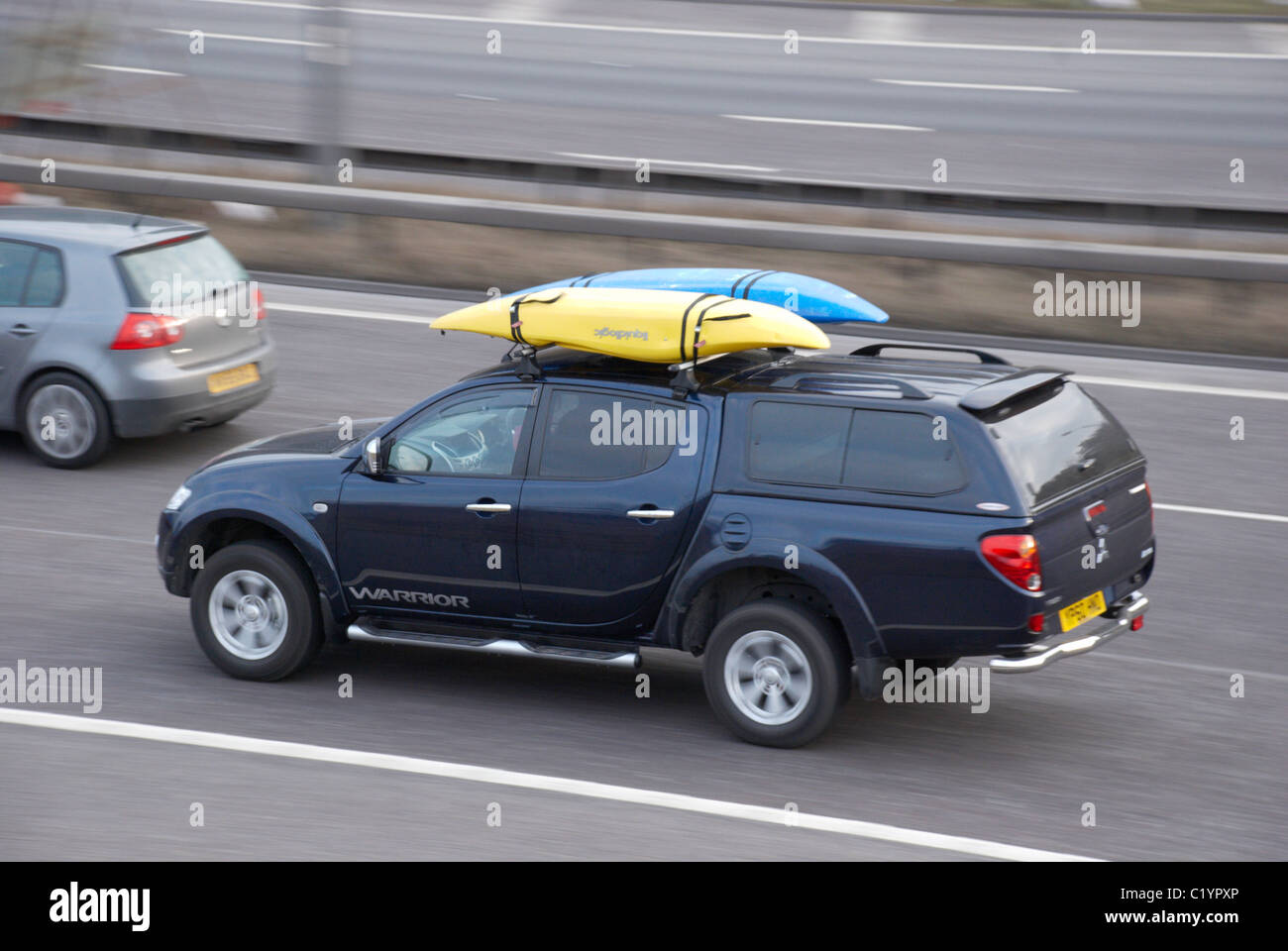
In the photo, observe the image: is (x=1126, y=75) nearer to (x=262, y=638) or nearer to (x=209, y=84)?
(x=209, y=84)

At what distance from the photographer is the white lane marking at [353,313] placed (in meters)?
15.4

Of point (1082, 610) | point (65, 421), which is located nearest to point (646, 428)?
point (1082, 610)

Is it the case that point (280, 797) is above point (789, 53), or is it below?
below

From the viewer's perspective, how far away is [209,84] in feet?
87.2

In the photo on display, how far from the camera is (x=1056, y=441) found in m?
7.28

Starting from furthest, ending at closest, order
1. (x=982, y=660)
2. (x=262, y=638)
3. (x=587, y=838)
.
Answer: (x=982, y=660), (x=262, y=638), (x=587, y=838)

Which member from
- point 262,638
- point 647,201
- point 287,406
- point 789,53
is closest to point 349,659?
point 262,638

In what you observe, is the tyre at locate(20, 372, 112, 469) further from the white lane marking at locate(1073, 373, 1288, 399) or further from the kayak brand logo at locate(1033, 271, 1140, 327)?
the kayak brand logo at locate(1033, 271, 1140, 327)

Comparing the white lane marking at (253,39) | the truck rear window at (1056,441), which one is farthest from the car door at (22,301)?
the white lane marking at (253,39)

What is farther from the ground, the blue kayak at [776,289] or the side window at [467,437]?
the blue kayak at [776,289]

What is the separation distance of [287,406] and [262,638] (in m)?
5.13

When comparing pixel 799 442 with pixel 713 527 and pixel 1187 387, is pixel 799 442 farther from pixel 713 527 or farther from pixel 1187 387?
pixel 1187 387

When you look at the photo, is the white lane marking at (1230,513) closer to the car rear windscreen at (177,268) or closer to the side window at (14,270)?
the car rear windscreen at (177,268)

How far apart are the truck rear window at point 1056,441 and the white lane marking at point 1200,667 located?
143 cm
